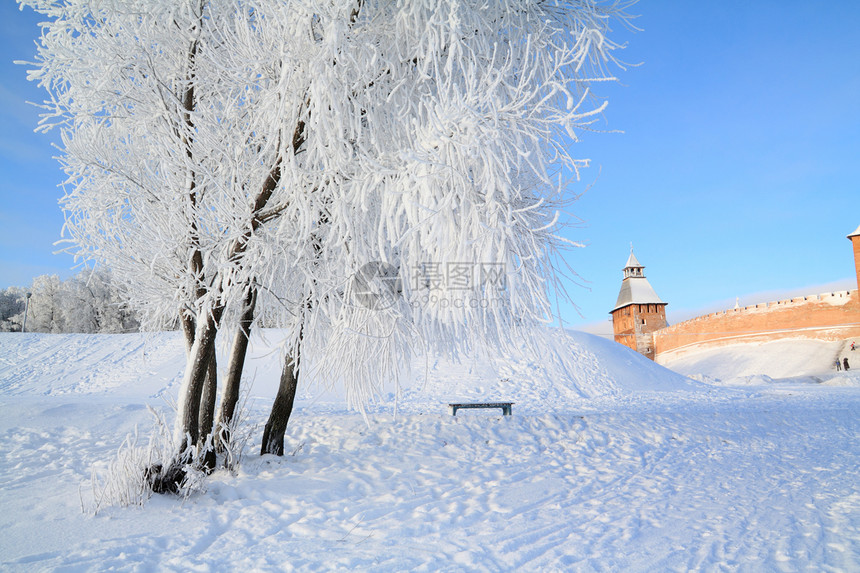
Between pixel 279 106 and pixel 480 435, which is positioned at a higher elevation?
pixel 279 106

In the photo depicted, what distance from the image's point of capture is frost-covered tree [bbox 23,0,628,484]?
318 cm

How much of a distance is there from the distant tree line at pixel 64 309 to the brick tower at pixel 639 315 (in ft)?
123

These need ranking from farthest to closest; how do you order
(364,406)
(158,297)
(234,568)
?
(158,297) < (364,406) < (234,568)

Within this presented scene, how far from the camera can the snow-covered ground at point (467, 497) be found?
131 inches

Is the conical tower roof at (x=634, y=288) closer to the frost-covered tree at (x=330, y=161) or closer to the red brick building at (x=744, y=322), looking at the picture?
the red brick building at (x=744, y=322)

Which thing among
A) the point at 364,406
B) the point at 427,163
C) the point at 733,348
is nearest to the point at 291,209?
the point at 427,163

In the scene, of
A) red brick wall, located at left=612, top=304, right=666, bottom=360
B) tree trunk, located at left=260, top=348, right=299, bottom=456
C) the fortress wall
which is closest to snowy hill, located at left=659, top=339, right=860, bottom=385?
the fortress wall

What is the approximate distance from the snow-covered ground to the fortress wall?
77.1 feet

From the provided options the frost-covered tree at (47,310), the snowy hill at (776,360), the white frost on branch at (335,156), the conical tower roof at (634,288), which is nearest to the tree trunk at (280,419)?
the white frost on branch at (335,156)

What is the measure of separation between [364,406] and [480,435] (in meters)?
2.95

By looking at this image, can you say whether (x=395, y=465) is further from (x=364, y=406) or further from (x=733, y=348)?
(x=733, y=348)

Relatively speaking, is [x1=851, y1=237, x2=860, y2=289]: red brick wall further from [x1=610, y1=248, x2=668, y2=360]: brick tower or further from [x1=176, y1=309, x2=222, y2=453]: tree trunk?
[x1=176, y1=309, x2=222, y2=453]: tree trunk

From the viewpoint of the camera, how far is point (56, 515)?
3.89 m
